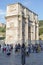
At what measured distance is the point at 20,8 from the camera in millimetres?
31312

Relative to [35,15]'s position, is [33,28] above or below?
below

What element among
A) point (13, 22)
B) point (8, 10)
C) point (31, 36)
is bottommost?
point (31, 36)

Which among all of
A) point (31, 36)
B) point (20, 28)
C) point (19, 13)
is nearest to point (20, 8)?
point (19, 13)

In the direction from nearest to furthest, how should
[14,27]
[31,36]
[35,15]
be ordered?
[14,27] → [31,36] → [35,15]

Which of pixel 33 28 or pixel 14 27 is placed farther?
pixel 33 28

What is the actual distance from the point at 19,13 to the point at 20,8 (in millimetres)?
906

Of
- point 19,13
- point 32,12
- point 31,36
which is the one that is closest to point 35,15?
point 32,12

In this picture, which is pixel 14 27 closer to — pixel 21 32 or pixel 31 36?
pixel 21 32

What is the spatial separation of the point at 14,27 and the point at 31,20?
6205 millimetres

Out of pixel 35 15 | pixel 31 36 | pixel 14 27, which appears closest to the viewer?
pixel 14 27

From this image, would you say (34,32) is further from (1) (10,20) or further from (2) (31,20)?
(1) (10,20)

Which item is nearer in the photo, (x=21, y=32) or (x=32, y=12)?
(x=21, y=32)

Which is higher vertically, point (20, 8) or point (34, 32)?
point (20, 8)

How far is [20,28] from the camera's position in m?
30.9
